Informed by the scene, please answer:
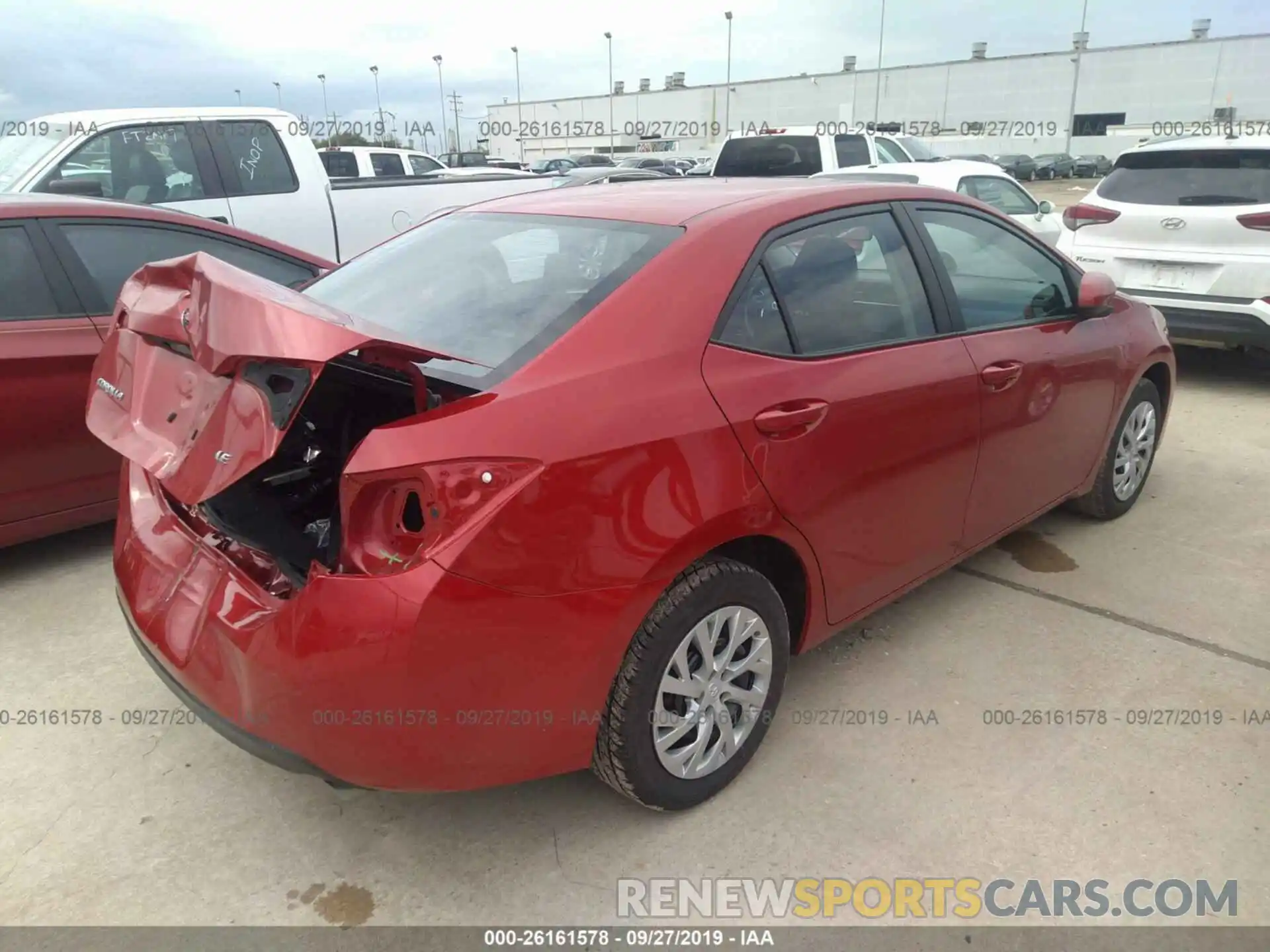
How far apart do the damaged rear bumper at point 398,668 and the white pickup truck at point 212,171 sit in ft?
13.5

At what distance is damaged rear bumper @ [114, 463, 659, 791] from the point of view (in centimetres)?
186

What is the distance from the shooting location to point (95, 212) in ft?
13.2

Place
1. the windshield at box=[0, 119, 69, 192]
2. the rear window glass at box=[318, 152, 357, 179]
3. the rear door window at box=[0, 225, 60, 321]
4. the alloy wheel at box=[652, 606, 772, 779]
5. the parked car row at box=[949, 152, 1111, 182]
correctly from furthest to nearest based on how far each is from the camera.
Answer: the parked car row at box=[949, 152, 1111, 182] → the rear window glass at box=[318, 152, 357, 179] → the windshield at box=[0, 119, 69, 192] → the rear door window at box=[0, 225, 60, 321] → the alloy wheel at box=[652, 606, 772, 779]

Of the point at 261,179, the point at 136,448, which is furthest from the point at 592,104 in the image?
the point at 136,448

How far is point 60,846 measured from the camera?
2.37 m

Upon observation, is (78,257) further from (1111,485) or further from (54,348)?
(1111,485)

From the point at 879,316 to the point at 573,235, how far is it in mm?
974

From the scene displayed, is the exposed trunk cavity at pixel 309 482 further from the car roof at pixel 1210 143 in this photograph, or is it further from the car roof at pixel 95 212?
the car roof at pixel 1210 143

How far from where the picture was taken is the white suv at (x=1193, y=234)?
6.16 meters

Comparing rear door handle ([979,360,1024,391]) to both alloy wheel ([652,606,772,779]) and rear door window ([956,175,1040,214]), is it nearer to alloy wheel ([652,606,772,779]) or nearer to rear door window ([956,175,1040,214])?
alloy wheel ([652,606,772,779])

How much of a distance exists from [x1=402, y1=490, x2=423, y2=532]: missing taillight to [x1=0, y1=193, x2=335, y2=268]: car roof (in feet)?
9.70

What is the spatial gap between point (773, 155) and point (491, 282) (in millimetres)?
10078

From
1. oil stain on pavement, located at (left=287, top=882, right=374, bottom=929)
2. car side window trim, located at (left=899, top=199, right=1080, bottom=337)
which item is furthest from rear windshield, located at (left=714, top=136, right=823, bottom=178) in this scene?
oil stain on pavement, located at (left=287, top=882, right=374, bottom=929)

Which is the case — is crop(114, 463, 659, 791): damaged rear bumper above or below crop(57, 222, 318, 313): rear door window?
below
